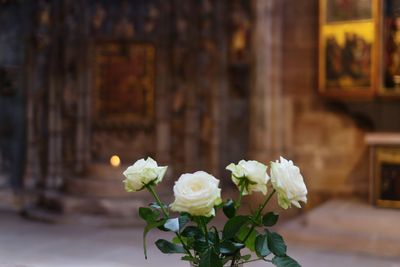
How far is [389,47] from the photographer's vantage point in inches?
268

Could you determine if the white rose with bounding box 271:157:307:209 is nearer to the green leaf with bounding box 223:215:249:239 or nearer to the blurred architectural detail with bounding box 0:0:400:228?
the green leaf with bounding box 223:215:249:239

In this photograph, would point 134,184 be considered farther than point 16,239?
No

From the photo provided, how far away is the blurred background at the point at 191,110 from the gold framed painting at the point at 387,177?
0.4 inches

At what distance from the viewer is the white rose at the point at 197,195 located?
58.9 inches

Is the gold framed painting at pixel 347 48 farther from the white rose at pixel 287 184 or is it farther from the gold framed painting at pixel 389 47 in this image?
the white rose at pixel 287 184

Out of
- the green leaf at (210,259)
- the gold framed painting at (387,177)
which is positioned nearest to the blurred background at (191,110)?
the gold framed painting at (387,177)

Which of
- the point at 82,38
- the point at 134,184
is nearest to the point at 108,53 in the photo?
the point at 82,38

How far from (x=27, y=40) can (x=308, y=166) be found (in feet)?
14.4

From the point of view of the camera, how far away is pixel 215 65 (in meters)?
8.66

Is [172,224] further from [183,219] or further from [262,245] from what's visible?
[262,245]

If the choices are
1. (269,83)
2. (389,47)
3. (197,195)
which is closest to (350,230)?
(389,47)

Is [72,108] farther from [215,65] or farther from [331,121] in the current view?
[331,121]

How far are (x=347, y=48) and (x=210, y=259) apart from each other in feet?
19.1

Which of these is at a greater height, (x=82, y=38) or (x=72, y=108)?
(x=82, y=38)
